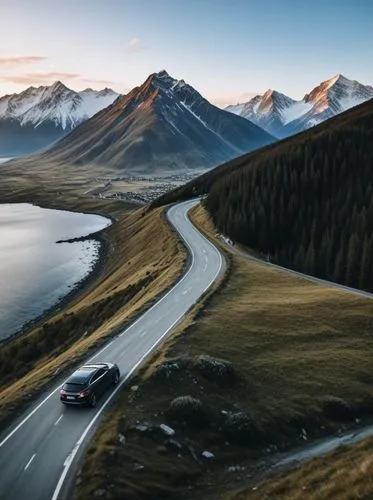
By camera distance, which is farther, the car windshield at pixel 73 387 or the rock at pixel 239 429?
the car windshield at pixel 73 387

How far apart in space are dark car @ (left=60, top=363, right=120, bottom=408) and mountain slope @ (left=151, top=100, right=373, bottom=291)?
240 ft

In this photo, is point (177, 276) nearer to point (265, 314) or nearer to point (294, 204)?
point (265, 314)

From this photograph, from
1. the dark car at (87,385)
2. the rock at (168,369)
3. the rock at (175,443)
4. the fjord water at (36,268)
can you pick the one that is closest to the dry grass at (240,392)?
the rock at (175,443)

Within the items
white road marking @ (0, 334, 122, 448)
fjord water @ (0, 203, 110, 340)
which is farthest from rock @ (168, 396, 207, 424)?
fjord water @ (0, 203, 110, 340)

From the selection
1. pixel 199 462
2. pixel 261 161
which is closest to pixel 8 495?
pixel 199 462

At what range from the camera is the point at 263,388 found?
1446 inches

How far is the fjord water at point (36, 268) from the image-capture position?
312ft

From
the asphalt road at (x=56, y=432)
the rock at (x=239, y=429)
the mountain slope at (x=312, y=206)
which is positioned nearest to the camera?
the asphalt road at (x=56, y=432)

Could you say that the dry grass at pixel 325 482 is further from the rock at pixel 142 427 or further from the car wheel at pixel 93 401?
the car wheel at pixel 93 401

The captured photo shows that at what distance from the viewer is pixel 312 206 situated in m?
138

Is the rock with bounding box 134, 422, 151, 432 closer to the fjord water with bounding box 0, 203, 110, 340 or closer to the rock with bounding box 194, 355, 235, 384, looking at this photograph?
the rock with bounding box 194, 355, 235, 384

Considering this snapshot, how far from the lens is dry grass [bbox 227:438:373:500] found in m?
22.2

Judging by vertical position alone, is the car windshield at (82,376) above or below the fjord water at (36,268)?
above

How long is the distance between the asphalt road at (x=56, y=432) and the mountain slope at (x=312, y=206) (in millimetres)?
61955
